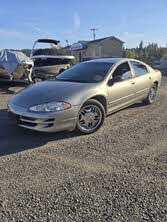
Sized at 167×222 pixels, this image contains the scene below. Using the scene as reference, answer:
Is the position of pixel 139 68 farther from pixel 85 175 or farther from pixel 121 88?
pixel 85 175

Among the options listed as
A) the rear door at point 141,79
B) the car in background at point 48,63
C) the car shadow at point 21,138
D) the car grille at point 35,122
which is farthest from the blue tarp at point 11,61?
the car grille at point 35,122

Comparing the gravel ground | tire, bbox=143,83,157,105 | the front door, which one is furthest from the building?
the gravel ground

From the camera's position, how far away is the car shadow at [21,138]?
10.3 ft

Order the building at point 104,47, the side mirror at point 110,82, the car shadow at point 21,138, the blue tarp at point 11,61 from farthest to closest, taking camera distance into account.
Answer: the building at point 104,47 < the blue tarp at point 11,61 < the side mirror at point 110,82 < the car shadow at point 21,138

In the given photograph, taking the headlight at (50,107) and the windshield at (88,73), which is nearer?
the headlight at (50,107)

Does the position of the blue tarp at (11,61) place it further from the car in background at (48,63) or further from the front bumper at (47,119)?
the front bumper at (47,119)

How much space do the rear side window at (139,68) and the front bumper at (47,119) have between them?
254 cm

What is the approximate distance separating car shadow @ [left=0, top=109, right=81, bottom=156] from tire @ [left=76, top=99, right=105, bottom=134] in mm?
230

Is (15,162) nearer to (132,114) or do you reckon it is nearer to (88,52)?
(132,114)

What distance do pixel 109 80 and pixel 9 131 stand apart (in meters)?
2.41

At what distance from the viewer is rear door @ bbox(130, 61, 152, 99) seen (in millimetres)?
5059

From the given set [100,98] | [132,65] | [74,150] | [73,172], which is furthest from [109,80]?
[73,172]

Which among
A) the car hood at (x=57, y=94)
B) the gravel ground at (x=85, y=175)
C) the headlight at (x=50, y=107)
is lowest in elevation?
the gravel ground at (x=85, y=175)

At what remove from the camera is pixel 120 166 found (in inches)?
105
